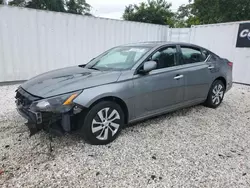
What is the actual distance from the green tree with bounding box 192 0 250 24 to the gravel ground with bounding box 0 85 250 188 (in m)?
11.4

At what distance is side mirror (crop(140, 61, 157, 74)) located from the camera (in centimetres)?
319

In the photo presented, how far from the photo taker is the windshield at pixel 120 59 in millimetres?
3406

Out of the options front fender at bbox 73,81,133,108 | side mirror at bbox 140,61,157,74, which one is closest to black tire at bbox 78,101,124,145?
front fender at bbox 73,81,133,108

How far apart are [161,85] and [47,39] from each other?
4769 mm

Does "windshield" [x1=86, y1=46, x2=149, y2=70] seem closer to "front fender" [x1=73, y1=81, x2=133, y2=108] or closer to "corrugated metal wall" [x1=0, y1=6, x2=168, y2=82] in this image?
"front fender" [x1=73, y1=81, x2=133, y2=108]

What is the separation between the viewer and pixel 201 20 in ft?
53.4

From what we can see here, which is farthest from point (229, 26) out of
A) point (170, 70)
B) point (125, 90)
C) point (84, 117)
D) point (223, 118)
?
point (84, 117)

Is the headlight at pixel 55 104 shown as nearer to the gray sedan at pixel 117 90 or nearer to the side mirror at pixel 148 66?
the gray sedan at pixel 117 90

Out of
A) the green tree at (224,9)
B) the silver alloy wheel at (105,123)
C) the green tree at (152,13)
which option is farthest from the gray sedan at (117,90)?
the green tree at (152,13)

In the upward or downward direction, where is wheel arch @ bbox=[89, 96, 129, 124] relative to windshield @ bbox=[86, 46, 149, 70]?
downward

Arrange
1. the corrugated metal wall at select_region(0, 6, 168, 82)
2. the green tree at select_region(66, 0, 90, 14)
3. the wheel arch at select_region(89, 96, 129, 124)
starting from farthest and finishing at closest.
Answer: the green tree at select_region(66, 0, 90, 14) → the corrugated metal wall at select_region(0, 6, 168, 82) → the wheel arch at select_region(89, 96, 129, 124)

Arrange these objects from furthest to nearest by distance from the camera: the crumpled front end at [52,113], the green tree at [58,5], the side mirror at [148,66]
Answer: the green tree at [58,5], the side mirror at [148,66], the crumpled front end at [52,113]

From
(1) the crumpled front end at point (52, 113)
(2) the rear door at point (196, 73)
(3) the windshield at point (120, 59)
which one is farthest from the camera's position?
(2) the rear door at point (196, 73)

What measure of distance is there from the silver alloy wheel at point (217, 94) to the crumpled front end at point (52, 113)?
3.17 meters
